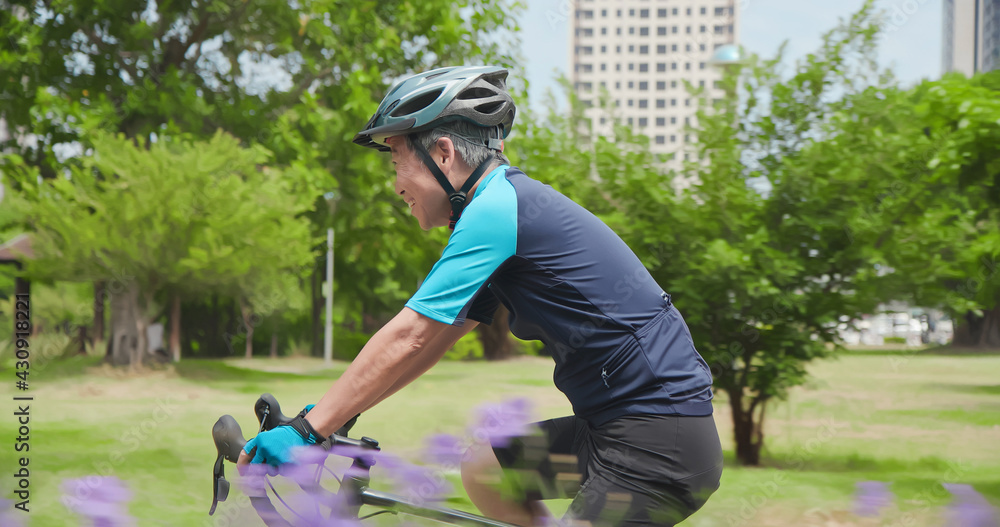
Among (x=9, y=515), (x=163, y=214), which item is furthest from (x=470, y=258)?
(x=163, y=214)

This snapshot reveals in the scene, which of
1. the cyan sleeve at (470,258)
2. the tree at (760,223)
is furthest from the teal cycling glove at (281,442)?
the tree at (760,223)

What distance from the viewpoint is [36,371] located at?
19.2 meters

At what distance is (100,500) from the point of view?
5.35 feet

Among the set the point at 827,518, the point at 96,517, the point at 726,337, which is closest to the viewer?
the point at 96,517

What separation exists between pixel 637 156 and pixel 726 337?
210 cm

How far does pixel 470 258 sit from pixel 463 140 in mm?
438

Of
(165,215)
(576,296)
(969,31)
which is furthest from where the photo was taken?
(969,31)

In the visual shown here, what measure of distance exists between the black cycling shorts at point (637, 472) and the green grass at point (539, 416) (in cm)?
9

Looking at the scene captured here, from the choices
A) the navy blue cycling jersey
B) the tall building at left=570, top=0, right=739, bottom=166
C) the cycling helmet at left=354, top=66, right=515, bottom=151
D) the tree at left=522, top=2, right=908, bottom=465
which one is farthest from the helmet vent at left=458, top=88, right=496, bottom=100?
the tall building at left=570, top=0, right=739, bottom=166

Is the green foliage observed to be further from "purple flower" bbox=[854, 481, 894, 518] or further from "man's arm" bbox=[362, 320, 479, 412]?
"purple flower" bbox=[854, 481, 894, 518]

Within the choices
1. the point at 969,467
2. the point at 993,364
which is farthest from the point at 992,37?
the point at 969,467

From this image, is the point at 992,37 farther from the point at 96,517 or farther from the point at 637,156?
the point at 96,517

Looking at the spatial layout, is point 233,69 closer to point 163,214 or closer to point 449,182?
A: point 163,214

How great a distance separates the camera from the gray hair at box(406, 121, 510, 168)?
218 centimetres
